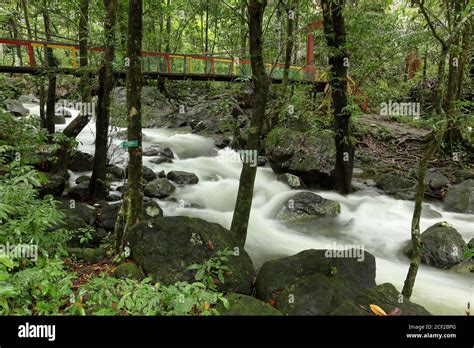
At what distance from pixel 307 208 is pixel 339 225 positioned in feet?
3.11

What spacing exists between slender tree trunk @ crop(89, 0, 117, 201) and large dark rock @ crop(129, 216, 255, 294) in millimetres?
3927

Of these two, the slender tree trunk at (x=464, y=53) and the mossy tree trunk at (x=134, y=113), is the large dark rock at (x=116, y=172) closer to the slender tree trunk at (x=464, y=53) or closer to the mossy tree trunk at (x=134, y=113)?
the mossy tree trunk at (x=134, y=113)

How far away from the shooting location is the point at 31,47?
1119 centimetres

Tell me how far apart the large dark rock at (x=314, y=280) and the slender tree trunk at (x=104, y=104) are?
5560 mm

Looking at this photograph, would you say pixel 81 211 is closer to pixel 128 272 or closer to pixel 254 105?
pixel 128 272

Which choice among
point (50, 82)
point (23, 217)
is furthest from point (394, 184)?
point (50, 82)

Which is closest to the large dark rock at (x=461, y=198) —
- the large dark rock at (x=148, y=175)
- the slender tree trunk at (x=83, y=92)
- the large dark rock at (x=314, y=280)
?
the large dark rock at (x=314, y=280)

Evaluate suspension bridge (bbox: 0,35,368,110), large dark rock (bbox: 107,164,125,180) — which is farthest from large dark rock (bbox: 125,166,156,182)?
suspension bridge (bbox: 0,35,368,110)

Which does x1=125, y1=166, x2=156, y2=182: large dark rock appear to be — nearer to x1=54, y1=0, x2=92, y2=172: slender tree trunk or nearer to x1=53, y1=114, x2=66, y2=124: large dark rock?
x1=54, y1=0, x2=92, y2=172: slender tree trunk

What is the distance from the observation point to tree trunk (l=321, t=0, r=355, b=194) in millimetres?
8266

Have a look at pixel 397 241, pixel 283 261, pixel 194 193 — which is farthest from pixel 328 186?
pixel 283 261
